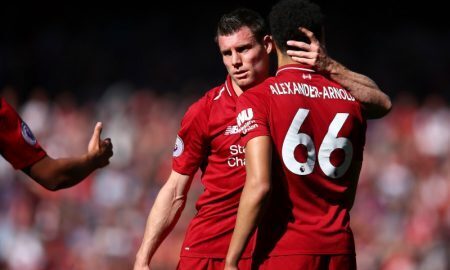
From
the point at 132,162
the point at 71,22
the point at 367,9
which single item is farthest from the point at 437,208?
the point at 71,22

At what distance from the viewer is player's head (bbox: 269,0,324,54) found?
503cm

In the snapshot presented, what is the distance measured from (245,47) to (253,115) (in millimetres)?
926

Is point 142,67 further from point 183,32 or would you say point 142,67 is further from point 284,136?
point 284,136

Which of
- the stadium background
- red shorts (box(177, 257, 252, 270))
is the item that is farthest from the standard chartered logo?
the stadium background

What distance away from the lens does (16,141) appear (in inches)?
191

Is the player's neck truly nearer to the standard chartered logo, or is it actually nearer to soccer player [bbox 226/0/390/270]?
the standard chartered logo

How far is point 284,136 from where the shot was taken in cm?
489

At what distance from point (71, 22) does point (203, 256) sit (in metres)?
12.5

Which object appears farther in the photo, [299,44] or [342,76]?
[342,76]

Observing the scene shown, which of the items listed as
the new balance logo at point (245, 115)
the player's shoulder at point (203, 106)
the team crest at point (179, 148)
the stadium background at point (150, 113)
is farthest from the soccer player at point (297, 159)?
the stadium background at point (150, 113)

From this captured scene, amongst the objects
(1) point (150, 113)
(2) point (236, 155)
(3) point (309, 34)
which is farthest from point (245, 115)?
(1) point (150, 113)

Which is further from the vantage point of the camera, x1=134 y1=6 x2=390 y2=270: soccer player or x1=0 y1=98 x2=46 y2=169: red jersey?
x1=134 y1=6 x2=390 y2=270: soccer player

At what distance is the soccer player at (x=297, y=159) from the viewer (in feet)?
15.8

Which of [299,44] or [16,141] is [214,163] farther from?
[16,141]
